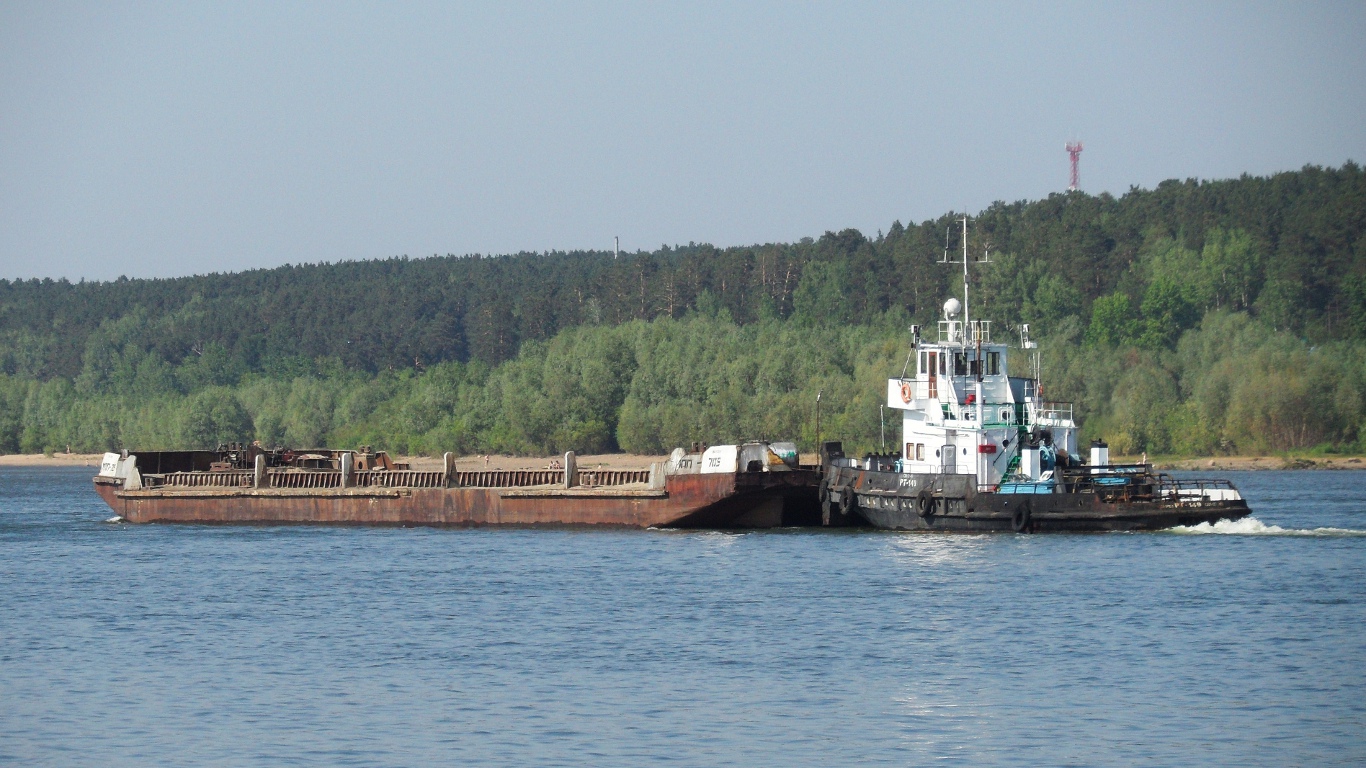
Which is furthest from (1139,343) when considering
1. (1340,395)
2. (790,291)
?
(790,291)

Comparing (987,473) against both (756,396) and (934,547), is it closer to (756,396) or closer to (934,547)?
(934,547)

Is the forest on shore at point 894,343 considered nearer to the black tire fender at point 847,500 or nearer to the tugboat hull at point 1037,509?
the black tire fender at point 847,500

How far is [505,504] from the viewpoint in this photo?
190ft

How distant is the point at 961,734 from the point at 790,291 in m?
142

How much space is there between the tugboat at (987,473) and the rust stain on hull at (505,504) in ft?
6.00

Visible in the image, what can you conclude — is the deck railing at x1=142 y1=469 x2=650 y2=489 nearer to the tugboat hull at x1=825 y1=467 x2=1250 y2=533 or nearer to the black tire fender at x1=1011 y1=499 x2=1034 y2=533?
the tugboat hull at x1=825 y1=467 x2=1250 y2=533

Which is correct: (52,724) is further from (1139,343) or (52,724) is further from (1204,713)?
(1139,343)

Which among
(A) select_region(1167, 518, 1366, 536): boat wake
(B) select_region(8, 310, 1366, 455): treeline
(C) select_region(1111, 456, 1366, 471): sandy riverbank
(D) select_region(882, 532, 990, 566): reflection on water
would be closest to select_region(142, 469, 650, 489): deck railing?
(D) select_region(882, 532, 990, 566): reflection on water

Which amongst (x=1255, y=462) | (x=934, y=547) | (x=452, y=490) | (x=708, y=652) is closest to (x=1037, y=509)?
(x=934, y=547)

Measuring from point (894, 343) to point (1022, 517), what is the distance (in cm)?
7441

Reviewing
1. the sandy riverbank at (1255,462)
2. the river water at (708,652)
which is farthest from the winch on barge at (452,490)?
the sandy riverbank at (1255,462)

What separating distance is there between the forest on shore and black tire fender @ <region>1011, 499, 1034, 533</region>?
4413cm

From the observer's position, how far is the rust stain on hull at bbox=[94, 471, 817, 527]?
5256 centimetres

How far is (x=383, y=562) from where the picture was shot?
159ft
